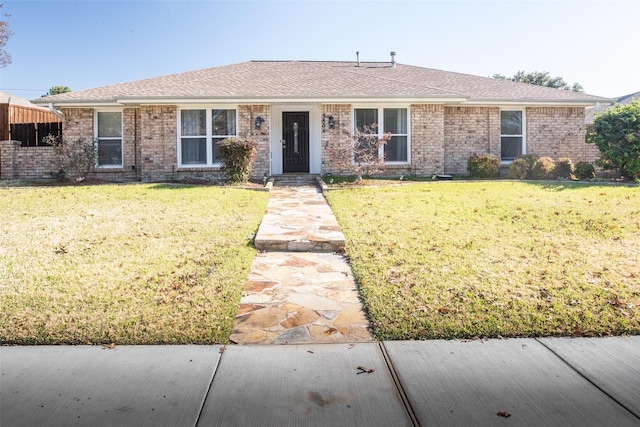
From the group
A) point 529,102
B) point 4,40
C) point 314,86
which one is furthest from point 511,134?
point 4,40

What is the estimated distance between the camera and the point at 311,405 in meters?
2.73

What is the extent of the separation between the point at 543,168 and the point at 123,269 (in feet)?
41.2

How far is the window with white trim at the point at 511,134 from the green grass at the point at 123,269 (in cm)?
1044

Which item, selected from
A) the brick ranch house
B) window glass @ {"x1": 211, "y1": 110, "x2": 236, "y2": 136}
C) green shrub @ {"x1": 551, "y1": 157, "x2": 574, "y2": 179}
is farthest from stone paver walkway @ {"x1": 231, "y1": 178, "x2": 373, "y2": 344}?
green shrub @ {"x1": 551, "y1": 157, "x2": 574, "y2": 179}

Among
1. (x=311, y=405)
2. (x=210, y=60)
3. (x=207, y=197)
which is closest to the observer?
(x=311, y=405)

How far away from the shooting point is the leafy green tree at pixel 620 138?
42.8 feet

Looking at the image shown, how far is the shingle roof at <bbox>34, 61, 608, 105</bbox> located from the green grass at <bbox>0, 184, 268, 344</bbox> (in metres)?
5.91

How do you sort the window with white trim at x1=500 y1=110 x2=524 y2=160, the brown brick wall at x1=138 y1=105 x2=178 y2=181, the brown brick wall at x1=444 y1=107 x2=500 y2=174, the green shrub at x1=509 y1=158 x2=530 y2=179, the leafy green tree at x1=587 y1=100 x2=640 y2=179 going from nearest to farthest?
1. the leafy green tree at x1=587 y1=100 x2=640 y2=179
2. the green shrub at x1=509 y1=158 x2=530 y2=179
3. the brown brick wall at x1=138 y1=105 x2=178 y2=181
4. the brown brick wall at x1=444 y1=107 x2=500 y2=174
5. the window with white trim at x1=500 y1=110 x2=524 y2=160

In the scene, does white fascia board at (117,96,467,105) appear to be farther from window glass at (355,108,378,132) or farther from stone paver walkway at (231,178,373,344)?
stone paver walkway at (231,178,373,344)

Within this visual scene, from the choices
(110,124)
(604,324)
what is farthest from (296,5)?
(604,324)

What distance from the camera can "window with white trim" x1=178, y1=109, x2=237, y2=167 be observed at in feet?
49.6

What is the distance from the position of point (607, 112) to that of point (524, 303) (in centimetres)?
1215

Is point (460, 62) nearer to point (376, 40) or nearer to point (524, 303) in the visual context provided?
point (376, 40)

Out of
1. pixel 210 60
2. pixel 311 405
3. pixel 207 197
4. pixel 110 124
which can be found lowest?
pixel 311 405
